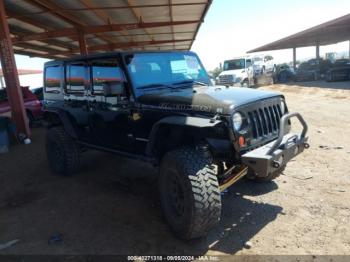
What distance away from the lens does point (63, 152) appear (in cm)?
591

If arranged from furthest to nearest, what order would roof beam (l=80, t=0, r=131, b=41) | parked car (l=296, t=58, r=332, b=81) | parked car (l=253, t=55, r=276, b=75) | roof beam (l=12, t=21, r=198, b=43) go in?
1. parked car (l=296, t=58, r=332, b=81)
2. parked car (l=253, t=55, r=276, b=75)
3. roof beam (l=12, t=21, r=198, b=43)
4. roof beam (l=80, t=0, r=131, b=41)

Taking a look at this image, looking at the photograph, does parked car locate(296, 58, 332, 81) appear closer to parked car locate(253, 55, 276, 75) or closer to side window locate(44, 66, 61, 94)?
parked car locate(253, 55, 276, 75)

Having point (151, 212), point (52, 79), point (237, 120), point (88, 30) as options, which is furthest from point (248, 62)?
point (237, 120)

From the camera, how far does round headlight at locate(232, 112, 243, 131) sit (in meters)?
3.46

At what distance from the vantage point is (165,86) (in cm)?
461

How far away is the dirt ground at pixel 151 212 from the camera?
3.53 meters

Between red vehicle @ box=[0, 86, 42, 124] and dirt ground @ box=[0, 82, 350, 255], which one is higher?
red vehicle @ box=[0, 86, 42, 124]

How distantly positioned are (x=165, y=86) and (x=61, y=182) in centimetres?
267

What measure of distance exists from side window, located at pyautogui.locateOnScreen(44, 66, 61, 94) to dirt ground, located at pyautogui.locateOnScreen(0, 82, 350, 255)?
1602 millimetres

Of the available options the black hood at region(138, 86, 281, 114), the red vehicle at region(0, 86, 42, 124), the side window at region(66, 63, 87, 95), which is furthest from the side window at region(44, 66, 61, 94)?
the red vehicle at region(0, 86, 42, 124)

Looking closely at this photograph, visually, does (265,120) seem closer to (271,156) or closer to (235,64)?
(271,156)

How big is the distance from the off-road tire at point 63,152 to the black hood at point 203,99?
88.1 inches

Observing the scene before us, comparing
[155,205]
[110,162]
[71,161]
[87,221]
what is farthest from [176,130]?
[110,162]

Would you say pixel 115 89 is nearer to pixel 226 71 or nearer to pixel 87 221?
pixel 87 221
